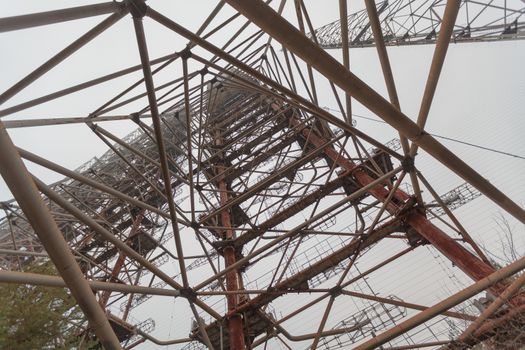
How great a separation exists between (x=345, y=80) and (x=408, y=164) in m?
2.73

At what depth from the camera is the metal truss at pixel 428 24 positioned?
9.77 m

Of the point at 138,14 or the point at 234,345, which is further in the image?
the point at 234,345

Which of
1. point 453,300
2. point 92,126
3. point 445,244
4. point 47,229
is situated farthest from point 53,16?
point 445,244

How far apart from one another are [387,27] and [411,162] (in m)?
12.1


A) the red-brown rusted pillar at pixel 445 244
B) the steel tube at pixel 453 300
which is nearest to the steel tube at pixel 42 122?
the steel tube at pixel 453 300

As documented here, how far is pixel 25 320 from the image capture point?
7.29m

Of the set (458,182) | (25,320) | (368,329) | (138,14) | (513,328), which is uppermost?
(458,182)

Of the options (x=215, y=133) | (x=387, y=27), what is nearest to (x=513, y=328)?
(x=215, y=133)

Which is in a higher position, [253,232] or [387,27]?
[387,27]

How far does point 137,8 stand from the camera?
2.87m

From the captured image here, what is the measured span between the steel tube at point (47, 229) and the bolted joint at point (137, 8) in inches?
64.7

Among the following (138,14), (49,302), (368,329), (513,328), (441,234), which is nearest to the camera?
(138,14)

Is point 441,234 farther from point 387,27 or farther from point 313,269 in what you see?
point 387,27

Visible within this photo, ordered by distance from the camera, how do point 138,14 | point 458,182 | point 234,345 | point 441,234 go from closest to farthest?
point 138,14, point 441,234, point 234,345, point 458,182
